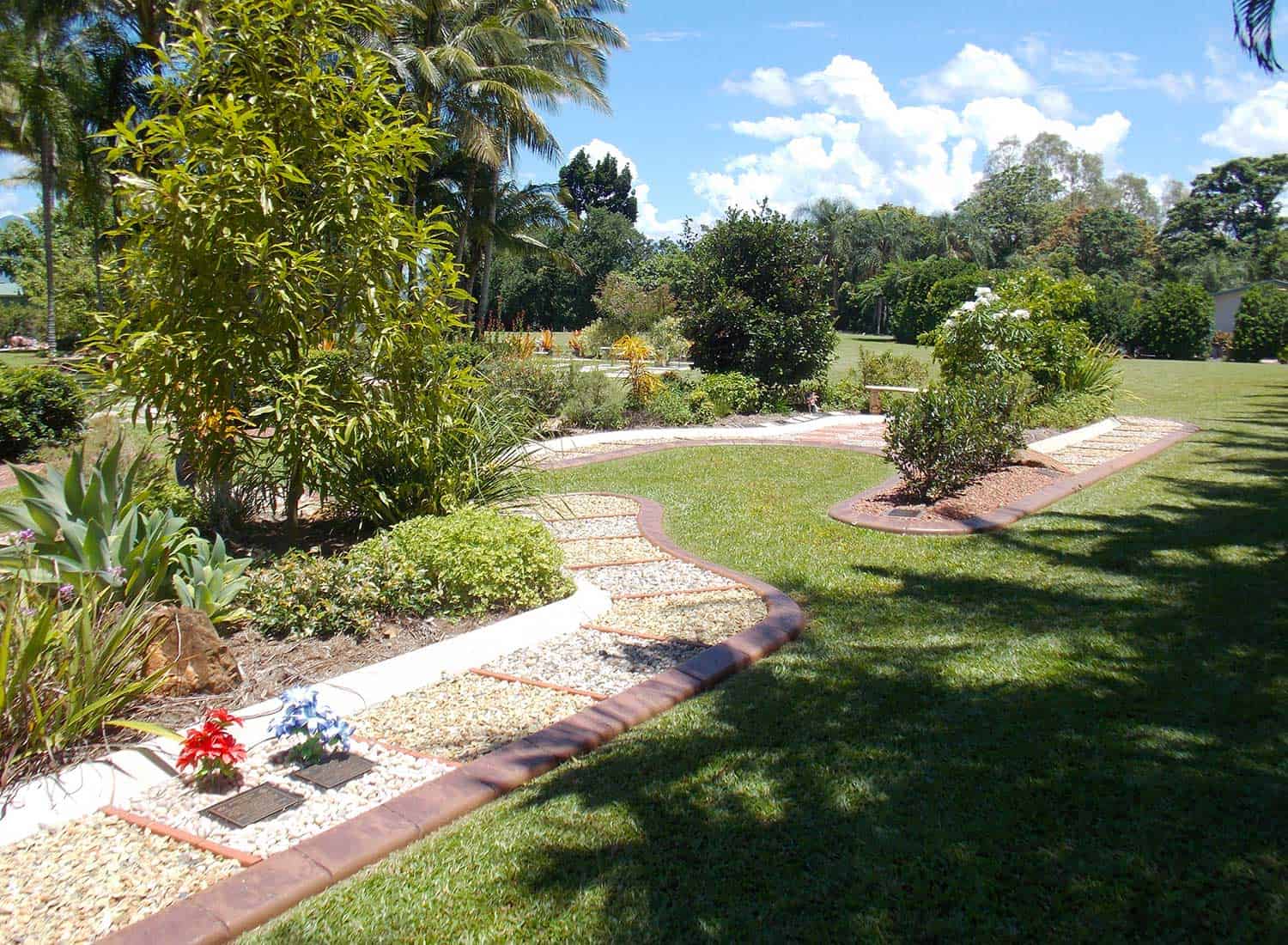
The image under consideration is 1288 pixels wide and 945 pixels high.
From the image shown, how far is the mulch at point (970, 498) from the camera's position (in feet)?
27.1

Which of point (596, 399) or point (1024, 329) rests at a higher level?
point (1024, 329)

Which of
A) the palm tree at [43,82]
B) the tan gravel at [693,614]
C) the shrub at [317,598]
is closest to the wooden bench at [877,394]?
the tan gravel at [693,614]

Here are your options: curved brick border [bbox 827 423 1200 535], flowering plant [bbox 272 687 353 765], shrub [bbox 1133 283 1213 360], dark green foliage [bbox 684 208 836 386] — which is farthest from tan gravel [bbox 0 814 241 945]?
shrub [bbox 1133 283 1213 360]

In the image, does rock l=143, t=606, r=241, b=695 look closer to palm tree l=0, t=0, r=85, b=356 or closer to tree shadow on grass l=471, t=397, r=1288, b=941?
tree shadow on grass l=471, t=397, r=1288, b=941

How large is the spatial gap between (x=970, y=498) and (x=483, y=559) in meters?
5.42

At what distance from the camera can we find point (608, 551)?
736 centimetres

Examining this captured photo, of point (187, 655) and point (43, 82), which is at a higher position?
point (43, 82)

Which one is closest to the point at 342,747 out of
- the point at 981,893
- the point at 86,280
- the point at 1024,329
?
the point at 981,893

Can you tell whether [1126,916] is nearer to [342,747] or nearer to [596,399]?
[342,747]

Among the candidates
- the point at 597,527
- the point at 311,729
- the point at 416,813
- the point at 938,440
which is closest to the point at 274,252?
the point at 311,729

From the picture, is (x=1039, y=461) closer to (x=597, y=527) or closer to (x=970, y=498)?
(x=970, y=498)

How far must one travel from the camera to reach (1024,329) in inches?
480

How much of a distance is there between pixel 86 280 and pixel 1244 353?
49.3 m

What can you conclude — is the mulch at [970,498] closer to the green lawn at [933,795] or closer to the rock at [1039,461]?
the rock at [1039,461]
